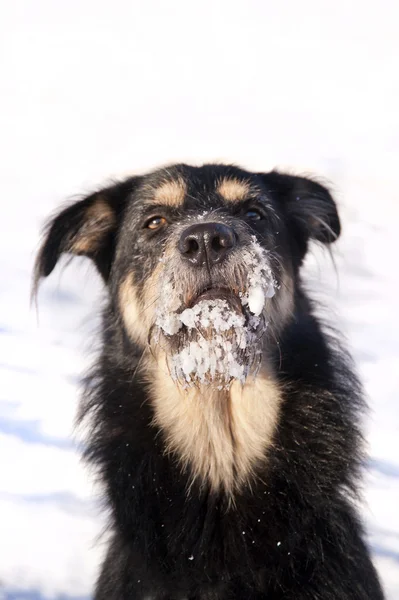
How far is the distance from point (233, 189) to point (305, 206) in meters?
0.59

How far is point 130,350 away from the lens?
4.06 metres

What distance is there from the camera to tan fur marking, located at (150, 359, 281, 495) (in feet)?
12.1

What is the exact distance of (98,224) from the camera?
14.7 ft

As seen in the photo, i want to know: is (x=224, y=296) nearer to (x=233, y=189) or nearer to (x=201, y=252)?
(x=201, y=252)

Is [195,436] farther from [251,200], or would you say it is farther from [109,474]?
[251,200]

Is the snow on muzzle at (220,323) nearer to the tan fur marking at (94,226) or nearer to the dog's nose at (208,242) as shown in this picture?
the dog's nose at (208,242)

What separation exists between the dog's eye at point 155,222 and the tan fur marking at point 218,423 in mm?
773

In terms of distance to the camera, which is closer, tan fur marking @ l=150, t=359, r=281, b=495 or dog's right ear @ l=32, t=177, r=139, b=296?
tan fur marking @ l=150, t=359, r=281, b=495

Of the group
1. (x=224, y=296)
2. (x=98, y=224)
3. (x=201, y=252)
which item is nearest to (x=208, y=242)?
(x=201, y=252)

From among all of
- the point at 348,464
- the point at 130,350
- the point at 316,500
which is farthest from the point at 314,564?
the point at 130,350

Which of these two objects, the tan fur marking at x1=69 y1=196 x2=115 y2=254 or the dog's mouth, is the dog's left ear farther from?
the dog's mouth

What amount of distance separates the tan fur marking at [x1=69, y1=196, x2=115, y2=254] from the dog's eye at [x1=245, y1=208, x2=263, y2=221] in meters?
0.90

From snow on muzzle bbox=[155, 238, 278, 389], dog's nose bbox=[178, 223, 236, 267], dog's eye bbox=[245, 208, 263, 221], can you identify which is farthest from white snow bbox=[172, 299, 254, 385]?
dog's eye bbox=[245, 208, 263, 221]

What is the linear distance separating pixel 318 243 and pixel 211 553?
2.03m
